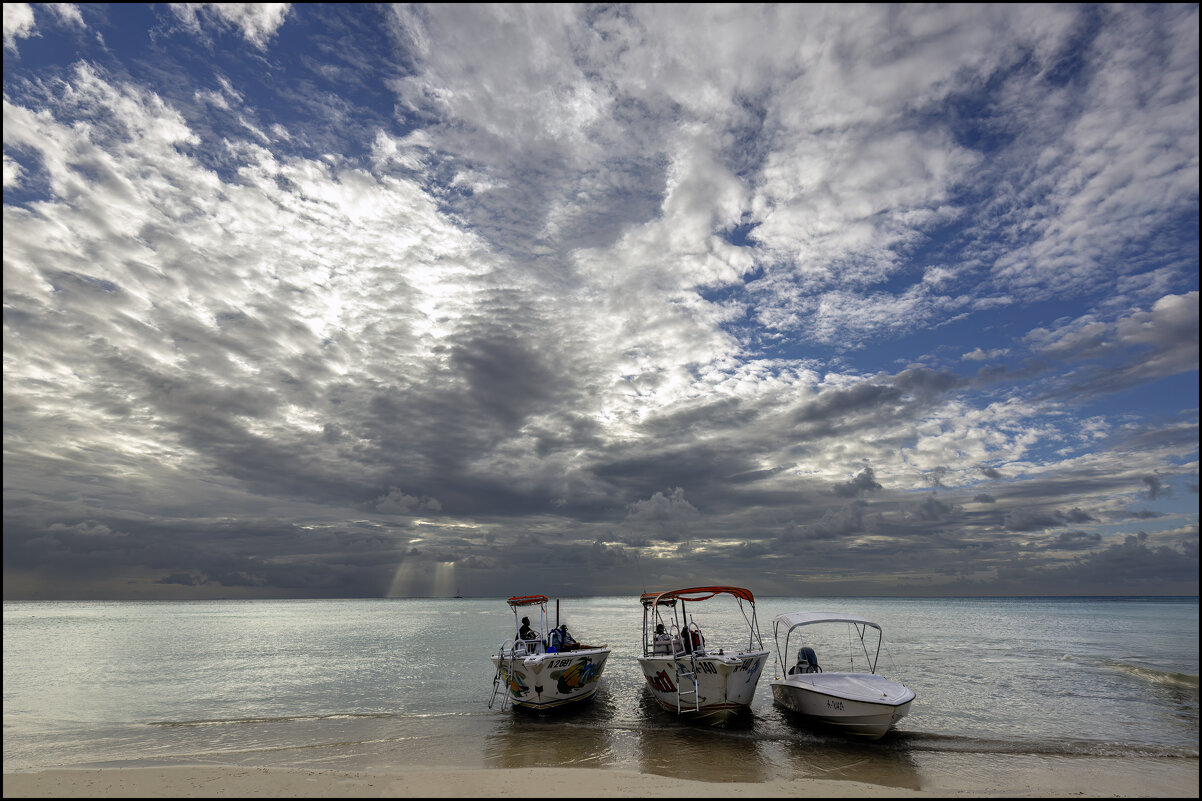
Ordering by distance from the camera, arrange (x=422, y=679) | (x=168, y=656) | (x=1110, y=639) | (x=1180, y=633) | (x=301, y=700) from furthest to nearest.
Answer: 1. (x=1180, y=633)
2. (x=1110, y=639)
3. (x=168, y=656)
4. (x=422, y=679)
5. (x=301, y=700)

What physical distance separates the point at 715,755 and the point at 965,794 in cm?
676

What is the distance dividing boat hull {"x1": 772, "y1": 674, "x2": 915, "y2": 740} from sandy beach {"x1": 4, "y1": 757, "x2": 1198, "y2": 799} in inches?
80.3

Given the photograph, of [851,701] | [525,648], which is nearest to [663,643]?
[525,648]

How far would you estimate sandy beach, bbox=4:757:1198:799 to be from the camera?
13719mm

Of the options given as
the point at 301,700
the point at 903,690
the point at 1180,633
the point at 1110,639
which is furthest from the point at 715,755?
the point at 1180,633

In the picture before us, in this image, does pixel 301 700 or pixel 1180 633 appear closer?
pixel 301 700

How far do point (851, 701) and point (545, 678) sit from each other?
1124 cm

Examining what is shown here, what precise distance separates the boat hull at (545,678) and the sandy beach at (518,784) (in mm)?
6240

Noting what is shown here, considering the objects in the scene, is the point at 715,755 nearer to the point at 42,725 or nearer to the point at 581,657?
the point at 581,657

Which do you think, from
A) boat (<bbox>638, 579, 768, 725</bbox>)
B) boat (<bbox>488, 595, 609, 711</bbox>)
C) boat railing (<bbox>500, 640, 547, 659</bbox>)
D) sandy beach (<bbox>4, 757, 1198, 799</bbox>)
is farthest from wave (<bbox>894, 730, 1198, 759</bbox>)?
boat railing (<bbox>500, 640, 547, 659</bbox>)

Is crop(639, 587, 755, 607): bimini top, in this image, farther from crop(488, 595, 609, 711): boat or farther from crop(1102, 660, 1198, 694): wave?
crop(1102, 660, 1198, 694): wave

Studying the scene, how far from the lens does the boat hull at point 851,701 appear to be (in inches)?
699

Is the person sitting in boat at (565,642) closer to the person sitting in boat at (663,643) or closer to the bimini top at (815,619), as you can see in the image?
the person sitting in boat at (663,643)

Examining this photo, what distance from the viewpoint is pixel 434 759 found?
705 inches
